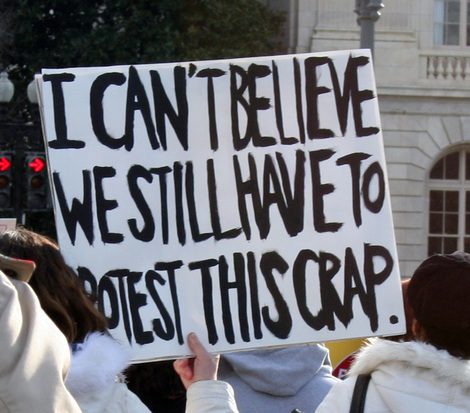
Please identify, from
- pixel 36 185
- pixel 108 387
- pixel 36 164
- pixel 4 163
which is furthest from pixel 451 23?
pixel 108 387

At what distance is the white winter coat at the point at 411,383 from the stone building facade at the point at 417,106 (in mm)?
16583

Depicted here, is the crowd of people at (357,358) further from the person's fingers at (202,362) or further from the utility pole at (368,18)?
the utility pole at (368,18)

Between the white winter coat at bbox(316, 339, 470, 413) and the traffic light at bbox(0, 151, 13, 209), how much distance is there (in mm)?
11504

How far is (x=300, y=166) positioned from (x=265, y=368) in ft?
2.33

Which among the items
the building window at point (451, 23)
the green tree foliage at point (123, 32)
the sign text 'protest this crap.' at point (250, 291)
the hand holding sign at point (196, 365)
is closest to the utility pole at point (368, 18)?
the sign text 'protest this crap.' at point (250, 291)

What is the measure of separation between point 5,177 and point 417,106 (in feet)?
28.0

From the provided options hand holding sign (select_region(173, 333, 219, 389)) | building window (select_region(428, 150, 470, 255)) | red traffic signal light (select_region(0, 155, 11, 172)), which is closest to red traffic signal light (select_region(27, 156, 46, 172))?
red traffic signal light (select_region(0, 155, 11, 172))

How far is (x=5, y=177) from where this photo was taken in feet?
44.2

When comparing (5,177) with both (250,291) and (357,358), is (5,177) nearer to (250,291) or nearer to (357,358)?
(250,291)

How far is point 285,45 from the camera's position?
20031mm

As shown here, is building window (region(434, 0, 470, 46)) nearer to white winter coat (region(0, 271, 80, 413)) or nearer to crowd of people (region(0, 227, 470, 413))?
crowd of people (region(0, 227, 470, 413))

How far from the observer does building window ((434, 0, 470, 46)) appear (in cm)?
1975

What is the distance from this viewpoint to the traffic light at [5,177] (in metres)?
13.4

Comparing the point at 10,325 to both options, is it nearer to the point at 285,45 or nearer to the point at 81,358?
the point at 81,358
